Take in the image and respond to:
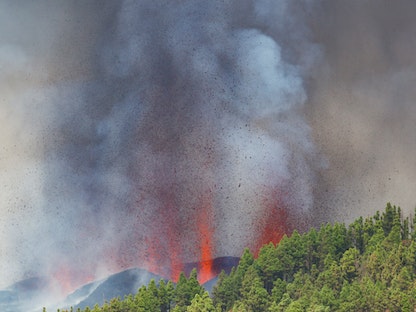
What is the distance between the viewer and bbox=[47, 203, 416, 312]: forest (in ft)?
176

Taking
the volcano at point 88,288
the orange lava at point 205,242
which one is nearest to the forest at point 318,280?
the volcano at point 88,288

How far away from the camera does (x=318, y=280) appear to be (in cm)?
5641

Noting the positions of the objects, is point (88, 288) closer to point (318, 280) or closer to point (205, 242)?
point (205, 242)

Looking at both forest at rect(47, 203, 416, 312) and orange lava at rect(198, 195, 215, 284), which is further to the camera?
orange lava at rect(198, 195, 215, 284)

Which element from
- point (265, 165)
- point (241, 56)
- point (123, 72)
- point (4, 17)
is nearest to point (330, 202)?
point (265, 165)

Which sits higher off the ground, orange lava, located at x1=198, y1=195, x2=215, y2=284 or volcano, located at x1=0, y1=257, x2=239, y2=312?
orange lava, located at x1=198, y1=195, x2=215, y2=284

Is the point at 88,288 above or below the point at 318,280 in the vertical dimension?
above

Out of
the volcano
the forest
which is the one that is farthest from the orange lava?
the forest

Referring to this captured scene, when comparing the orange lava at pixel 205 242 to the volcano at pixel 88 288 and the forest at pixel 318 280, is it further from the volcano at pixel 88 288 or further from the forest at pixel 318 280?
the forest at pixel 318 280

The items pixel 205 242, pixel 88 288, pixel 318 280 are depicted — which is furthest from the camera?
pixel 205 242

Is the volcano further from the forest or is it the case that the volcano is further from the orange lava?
the forest

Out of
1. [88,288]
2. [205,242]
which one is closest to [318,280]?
[88,288]

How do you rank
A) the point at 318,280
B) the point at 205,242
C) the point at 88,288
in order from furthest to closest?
the point at 205,242, the point at 88,288, the point at 318,280

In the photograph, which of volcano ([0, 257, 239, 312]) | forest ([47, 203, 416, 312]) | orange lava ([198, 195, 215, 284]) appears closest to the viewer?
forest ([47, 203, 416, 312])
